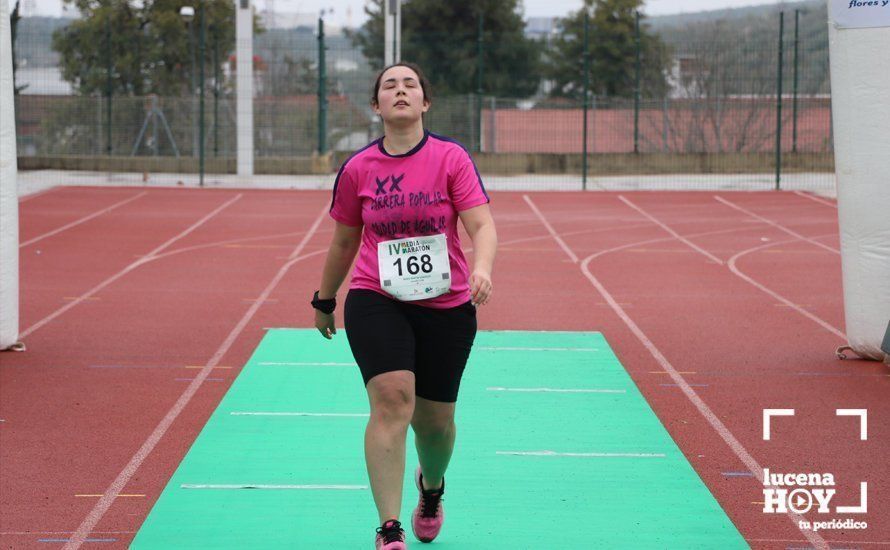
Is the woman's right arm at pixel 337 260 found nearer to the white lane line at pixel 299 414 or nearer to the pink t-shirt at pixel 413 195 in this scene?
the pink t-shirt at pixel 413 195

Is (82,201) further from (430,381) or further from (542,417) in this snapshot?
(430,381)

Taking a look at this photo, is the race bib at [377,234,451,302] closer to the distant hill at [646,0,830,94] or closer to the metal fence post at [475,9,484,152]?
the metal fence post at [475,9,484,152]

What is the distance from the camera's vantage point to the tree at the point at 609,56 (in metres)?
32.8

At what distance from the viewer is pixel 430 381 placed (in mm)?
5133

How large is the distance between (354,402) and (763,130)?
2348cm

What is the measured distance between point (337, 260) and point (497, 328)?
5.65m

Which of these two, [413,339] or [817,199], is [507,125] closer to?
[817,199]

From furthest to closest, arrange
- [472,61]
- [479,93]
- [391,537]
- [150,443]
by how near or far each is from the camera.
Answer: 1. [472,61]
2. [479,93]
3. [150,443]
4. [391,537]

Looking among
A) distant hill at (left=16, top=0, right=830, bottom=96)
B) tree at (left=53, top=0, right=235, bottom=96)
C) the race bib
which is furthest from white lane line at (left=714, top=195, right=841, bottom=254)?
tree at (left=53, top=0, right=235, bottom=96)

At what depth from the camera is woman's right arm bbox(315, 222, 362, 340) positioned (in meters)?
5.25

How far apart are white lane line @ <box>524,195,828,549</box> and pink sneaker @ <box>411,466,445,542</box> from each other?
5.16ft

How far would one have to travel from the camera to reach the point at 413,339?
5031 millimetres

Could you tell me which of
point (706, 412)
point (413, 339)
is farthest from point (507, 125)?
point (413, 339)

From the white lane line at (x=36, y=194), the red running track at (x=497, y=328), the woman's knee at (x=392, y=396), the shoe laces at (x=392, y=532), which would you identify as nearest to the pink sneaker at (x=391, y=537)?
the shoe laces at (x=392, y=532)
